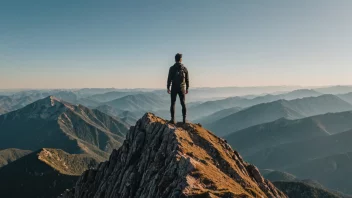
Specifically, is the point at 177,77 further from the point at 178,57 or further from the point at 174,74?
the point at 178,57

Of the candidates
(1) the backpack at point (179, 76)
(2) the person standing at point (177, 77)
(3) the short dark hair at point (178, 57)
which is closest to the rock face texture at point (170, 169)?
(2) the person standing at point (177, 77)

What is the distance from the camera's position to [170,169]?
156 feet

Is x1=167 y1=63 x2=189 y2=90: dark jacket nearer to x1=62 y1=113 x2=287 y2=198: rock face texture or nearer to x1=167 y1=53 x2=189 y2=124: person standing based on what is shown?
x1=167 y1=53 x2=189 y2=124: person standing

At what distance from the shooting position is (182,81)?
58719 mm

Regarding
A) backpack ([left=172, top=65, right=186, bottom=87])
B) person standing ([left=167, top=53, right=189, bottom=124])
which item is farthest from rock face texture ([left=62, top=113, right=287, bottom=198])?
backpack ([left=172, top=65, right=186, bottom=87])

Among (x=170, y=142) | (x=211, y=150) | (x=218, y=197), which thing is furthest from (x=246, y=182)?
(x=218, y=197)

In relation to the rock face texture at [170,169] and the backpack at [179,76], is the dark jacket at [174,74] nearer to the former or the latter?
the backpack at [179,76]

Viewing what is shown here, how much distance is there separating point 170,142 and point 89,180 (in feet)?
142

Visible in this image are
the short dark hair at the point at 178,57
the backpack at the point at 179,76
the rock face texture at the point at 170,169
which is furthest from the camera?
the backpack at the point at 179,76

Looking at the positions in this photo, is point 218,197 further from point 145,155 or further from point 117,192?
point 117,192

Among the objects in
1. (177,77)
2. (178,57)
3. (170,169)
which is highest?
(178,57)

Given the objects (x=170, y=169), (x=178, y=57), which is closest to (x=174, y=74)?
(x=178, y=57)

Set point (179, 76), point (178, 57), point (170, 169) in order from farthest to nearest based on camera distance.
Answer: point (179, 76) → point (178, 57) → point (170, 169)

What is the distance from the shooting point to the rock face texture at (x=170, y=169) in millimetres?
43906
